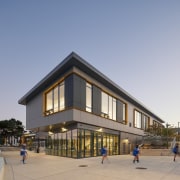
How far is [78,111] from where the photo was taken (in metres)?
26.4

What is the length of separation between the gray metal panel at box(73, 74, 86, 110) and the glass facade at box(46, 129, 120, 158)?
2.81 m

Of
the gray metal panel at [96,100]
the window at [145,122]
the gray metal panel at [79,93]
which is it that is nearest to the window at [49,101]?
the gray metal panel at [96,100]

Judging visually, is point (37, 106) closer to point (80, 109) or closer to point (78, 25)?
point (80, 109)

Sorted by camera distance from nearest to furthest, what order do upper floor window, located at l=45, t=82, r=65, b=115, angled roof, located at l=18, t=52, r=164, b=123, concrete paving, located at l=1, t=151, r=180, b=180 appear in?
concrete paving, located at l=1, t=151, r=180, b=180, angled roof, located at l=18, t=52, r=164, b=123, upper floor window, located at l=45, t=82, r=65, b=115

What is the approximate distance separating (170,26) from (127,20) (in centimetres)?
402

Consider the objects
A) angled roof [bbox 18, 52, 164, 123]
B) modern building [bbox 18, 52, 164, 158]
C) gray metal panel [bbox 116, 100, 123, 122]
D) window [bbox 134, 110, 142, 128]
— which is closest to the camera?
angled roof [bbox 18, 52, 164, 123]

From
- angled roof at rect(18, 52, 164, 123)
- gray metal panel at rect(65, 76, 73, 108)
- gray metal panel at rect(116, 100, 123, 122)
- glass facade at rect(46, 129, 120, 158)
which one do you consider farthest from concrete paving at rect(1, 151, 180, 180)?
gray metal panel at rect(116, 100, 123, 122)

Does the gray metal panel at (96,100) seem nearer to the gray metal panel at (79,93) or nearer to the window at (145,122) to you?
the gray metal panel at (79,93)

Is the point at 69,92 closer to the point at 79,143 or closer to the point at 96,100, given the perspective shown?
the point at 96,100

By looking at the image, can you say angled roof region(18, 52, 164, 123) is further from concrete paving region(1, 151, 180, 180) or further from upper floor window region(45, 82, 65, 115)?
concrete paving region(1, 151, 180, 180)

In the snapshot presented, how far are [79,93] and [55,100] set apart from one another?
191 inches

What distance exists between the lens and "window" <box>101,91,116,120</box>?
33.0 meters

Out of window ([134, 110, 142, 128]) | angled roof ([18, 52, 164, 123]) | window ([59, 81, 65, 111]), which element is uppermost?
angled roof ([18, 52, 164, 123])

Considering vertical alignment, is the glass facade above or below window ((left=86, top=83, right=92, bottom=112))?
below
